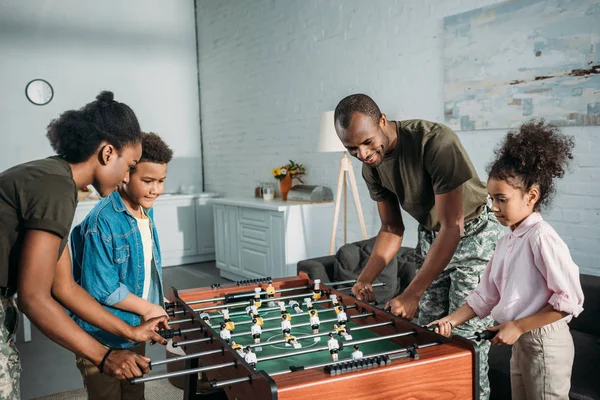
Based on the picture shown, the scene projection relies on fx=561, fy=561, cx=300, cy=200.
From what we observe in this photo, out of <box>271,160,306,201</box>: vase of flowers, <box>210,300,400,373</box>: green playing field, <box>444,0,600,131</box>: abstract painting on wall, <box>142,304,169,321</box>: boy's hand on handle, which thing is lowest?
<box>210,300,400,373</box>: green playing field

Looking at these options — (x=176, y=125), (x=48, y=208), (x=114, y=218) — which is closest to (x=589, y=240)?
(x=114, y=218)

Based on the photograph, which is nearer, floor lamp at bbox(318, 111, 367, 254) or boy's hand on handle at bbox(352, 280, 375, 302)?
boy's hand on handle at bbox(352, 280, 375, 302)

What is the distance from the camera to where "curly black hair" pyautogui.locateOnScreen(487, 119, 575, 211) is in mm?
1791

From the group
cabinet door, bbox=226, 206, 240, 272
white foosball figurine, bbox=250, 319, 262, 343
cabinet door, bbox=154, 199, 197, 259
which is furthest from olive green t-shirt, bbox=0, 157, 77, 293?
cabinet door, bbox=154, 199, 197, 259

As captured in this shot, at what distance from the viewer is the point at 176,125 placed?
292 inches

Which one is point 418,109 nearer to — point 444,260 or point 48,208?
point 444,260

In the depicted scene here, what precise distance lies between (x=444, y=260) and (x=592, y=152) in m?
1.65

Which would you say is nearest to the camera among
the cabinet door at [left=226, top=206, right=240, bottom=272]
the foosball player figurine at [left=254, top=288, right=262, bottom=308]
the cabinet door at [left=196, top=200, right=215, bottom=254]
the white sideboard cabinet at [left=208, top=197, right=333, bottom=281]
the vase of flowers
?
the foosball player figurine at [left=254, top=288, right=262, bottom=308]

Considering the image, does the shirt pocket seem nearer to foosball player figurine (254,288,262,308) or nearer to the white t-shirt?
the white t-shirt

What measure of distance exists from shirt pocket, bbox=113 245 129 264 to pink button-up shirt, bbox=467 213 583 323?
1.24m

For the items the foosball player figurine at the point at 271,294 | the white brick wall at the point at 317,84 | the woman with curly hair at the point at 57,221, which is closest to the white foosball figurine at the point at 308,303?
the foosball player figurine at the point at 271,294

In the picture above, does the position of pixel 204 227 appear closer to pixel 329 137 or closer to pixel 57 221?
pixel 329 137

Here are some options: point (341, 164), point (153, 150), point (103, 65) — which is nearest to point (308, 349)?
point (153, 150)

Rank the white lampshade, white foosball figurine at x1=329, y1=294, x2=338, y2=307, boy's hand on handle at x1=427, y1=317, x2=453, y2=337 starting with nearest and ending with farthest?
boy's hand on handle at x1=427, y1=317, x2=453, y2=337 < white foosball figurine at x1=329, y1=294, x2=338, y2=307 < the white lampshade
